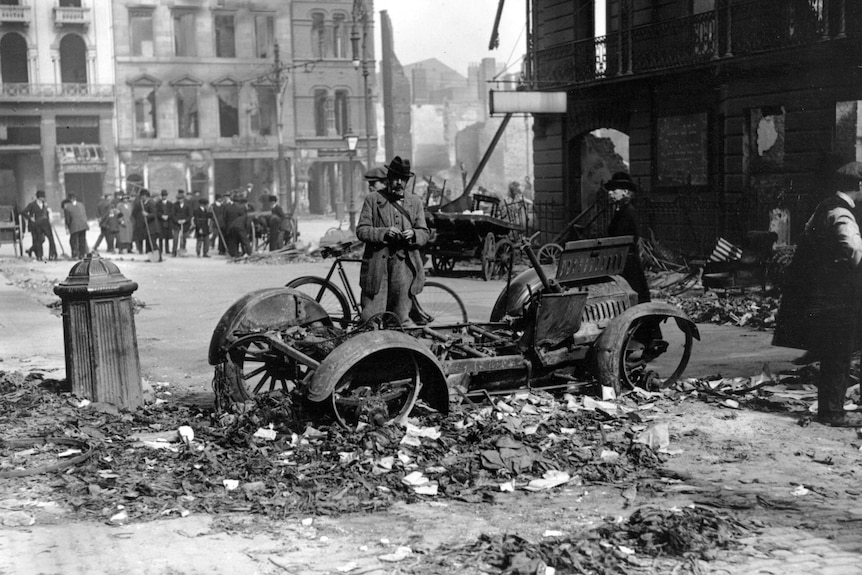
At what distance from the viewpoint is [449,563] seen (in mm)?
4312

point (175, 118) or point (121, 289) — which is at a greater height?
point (175, 118)

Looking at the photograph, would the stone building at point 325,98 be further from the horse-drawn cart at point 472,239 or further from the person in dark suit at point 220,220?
the horse-drawn cart at point 472,239

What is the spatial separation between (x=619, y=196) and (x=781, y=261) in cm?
517

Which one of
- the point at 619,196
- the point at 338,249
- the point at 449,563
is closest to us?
the point at 449,563

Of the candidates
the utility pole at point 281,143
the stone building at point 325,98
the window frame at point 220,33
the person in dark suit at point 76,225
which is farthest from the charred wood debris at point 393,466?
the window frame at point 220,33

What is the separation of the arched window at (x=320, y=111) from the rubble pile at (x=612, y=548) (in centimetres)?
4981

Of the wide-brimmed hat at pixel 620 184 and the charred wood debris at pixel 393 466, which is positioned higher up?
the wide-brimmed hat at pixel 620 184

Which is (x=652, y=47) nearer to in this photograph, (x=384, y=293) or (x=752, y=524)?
(x=384, y=293)

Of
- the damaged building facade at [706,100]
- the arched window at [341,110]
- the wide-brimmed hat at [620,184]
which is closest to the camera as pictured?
the wide-brimmed hat at [620,184]

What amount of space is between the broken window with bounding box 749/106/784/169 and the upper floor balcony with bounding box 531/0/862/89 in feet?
4.15

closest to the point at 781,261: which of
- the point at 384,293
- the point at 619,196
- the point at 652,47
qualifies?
the point at 619,196

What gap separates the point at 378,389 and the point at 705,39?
13.9 meters

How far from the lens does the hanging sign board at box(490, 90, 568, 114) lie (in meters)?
20.5

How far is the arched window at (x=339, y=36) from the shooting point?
5294 cm
